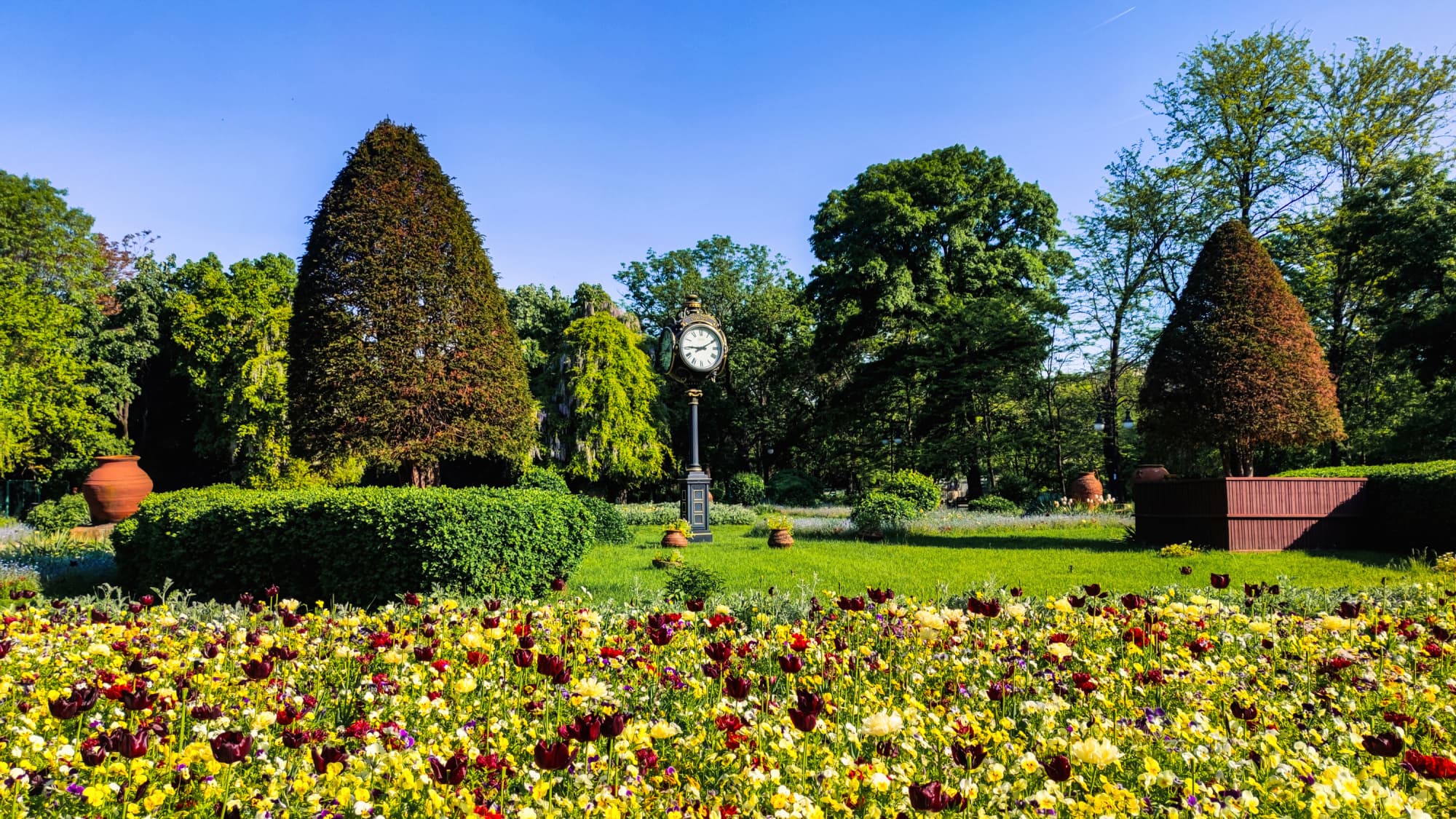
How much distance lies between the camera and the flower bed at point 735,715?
6.61 feet

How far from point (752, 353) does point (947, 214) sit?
383 inches


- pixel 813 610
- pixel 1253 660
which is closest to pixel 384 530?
pixel 813 610

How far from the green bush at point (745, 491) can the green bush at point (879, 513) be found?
996 cm

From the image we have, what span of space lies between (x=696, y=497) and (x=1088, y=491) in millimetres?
12854

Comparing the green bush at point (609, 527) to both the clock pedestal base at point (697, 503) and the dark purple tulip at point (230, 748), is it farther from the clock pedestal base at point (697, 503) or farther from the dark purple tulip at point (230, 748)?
the dark purple tulip at point (230, 748)

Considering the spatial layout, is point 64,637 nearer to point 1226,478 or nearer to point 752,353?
point 1226,478

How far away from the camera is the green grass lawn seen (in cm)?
783

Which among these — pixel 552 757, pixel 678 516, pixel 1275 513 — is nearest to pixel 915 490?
pixel 678 516

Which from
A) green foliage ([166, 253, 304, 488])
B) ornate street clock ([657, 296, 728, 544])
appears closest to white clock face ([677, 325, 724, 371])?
ornate street clock ([657, 296, 728, 544])

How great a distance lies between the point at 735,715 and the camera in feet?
7.91

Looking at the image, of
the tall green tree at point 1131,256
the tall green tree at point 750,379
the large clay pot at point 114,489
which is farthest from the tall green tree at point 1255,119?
the large clay pot at point 114,489

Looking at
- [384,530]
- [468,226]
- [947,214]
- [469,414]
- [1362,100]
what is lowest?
[384,530]

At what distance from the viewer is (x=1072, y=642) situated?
421cm

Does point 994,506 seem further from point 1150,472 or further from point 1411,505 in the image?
point 1411,505
